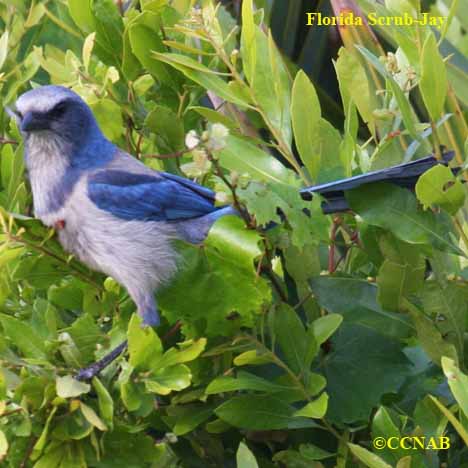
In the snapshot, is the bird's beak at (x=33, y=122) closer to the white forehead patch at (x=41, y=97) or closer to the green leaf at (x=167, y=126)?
the white forehead patch at (x=41, y=97)

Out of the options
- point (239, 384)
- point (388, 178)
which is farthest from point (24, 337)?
point (388, 178)

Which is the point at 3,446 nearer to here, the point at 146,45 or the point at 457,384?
the point at 457,384

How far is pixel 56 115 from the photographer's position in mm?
2551

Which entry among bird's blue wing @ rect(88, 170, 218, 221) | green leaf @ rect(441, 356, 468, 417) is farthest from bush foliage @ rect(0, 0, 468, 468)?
bird's blue wing @ rect(88, 170, 218, 221)

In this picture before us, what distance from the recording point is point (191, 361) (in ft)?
6.36

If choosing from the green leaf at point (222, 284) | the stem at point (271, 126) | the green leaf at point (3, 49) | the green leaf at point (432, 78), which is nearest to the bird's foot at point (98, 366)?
the green leaf at point (222, 284)

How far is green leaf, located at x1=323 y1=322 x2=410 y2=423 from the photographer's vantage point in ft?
6.35

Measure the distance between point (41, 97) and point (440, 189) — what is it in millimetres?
1070

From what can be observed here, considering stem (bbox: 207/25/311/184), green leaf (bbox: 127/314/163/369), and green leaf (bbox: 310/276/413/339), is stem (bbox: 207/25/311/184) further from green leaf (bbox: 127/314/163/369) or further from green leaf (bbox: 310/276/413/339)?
green leaf (bbox: 127/314/163/369)

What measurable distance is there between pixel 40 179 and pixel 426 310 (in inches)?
44.5

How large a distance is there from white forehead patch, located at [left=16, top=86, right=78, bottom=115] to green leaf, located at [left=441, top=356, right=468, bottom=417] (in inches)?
46.6

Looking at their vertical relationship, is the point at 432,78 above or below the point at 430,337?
above

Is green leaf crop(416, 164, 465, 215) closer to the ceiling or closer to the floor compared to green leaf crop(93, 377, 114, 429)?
closer to the ceiling

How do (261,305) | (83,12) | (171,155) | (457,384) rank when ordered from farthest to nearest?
(83,12) → (171,155) → (261,305) → (457,384)
